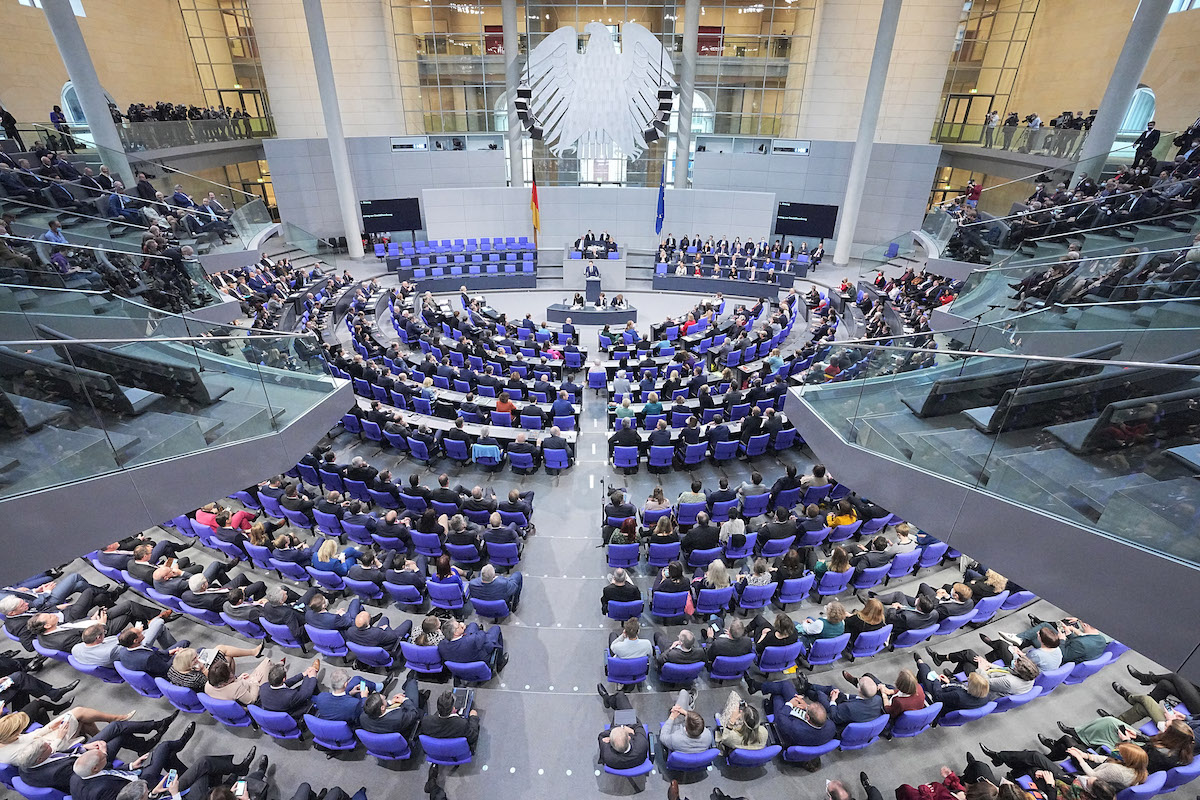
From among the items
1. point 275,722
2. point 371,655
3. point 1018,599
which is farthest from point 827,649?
point 275,722

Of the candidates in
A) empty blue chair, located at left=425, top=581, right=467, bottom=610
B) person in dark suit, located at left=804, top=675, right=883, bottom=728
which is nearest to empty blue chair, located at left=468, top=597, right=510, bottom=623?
empty blue chair, located at left=425, top=581, right=467, bottom=610

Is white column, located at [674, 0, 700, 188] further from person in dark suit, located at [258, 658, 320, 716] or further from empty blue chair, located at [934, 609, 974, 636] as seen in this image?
person in dark suit, located at [258, 658, 320, 716]

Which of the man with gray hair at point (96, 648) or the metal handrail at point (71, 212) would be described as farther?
the metal handrail at point (71, 212)

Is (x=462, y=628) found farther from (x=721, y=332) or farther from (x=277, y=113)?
(x=277, y=113)

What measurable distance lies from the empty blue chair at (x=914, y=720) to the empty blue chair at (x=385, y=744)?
15.5ft

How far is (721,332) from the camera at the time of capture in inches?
598

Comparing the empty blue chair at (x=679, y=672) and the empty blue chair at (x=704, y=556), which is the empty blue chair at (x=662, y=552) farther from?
the empty blue chair at (x=679, y=672)

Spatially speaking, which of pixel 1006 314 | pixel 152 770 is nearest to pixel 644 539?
pixel 152 770

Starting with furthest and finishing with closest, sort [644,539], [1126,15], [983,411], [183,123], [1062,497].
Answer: [183,123], [1126,15], [644,539], [983,411], [1062,497]

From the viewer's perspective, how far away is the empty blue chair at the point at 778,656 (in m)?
5.79

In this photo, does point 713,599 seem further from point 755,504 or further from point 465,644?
point 465,644

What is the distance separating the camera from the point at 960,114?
2559cm

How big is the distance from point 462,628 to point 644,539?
2.97 m

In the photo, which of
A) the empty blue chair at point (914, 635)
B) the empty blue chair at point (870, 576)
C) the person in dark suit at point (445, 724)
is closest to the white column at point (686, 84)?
the empty blue chair at point (870, 576)
